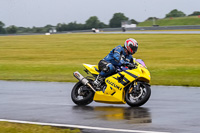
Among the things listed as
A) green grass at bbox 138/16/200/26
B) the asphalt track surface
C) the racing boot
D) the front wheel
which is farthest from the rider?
green grass at bbox 138/16/200/26

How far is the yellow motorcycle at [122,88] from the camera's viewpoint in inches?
372

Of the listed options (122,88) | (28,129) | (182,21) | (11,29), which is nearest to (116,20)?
(11,29)

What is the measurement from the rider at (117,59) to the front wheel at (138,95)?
2.16 feet

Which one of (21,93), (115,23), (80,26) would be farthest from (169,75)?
(115,23)

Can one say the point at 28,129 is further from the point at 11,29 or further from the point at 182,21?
the point at 11,29

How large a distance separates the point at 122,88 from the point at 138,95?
42 cm

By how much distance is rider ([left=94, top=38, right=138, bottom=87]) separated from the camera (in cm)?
986

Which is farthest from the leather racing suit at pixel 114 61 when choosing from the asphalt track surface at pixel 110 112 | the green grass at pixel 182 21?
the green grass at pixel 182 21

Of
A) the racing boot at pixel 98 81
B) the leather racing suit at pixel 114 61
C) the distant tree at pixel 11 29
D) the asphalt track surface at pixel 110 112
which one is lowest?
the distant tree at pixel 11 29

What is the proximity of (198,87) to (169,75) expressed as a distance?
14.1 ft

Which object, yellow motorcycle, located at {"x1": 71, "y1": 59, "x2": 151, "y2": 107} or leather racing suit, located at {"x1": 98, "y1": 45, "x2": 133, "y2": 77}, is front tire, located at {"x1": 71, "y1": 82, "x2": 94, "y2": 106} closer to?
yellow motorcycle, located at {"x1": 71, "y1": 59, "x2": 151, "y2": 107}

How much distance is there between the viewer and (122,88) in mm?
9688

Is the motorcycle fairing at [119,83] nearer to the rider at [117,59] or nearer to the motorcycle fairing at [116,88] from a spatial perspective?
the motorcycle fairing at [116,88]

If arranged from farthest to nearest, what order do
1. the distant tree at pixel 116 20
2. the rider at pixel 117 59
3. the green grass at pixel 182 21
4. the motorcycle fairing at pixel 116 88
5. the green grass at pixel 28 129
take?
the distant tree at pixel 116 20 → the green grass at pixel 182 21 → the rider at pixel 117 59 → the motorcycle fairing at pixel 116 88 → the green grass at pixel 28 129
